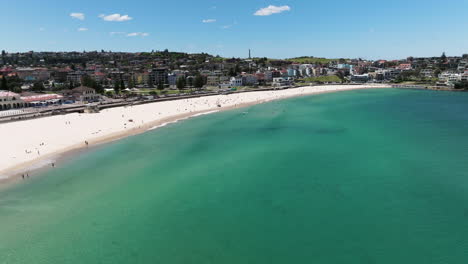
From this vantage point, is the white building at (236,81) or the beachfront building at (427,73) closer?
the white building at (236,81)

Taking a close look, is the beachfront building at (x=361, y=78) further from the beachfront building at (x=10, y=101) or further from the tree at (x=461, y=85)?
the beachfront building at (x=10, y=101)

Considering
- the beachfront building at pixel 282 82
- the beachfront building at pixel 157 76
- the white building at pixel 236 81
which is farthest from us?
the beachfront building at pixel 282 82

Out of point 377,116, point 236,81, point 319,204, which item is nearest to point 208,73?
point 236,81

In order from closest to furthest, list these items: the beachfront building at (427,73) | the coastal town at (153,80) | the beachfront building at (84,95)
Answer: the beachfront building at (84,95)
the coastal town at (153,80)
the beachfront building at (427,73)

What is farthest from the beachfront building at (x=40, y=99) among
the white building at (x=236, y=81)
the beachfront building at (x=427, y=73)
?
the beachfront building at (x=427, y=73)

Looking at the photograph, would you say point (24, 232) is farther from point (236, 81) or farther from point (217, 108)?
point (236, 81)

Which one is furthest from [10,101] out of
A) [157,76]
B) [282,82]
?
[282,82]

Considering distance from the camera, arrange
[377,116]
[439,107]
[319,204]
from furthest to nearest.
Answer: [439,107], [377,116], [319,204]

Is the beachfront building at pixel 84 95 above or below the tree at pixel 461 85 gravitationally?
above
